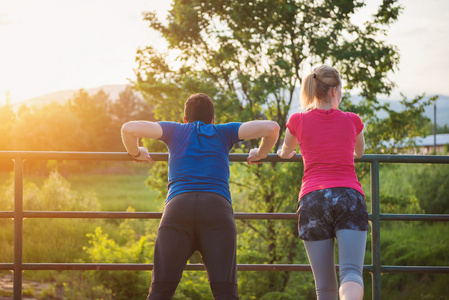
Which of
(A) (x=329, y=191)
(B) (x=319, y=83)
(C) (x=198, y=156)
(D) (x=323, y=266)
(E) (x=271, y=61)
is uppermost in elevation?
(E) (x=271, y=61)

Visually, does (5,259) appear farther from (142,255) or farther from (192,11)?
(192,11)

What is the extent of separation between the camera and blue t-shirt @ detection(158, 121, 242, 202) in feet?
8.87

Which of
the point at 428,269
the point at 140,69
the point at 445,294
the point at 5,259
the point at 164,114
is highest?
the point at 140,69

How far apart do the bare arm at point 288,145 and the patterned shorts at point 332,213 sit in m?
0.39

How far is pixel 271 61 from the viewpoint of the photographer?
1205cm

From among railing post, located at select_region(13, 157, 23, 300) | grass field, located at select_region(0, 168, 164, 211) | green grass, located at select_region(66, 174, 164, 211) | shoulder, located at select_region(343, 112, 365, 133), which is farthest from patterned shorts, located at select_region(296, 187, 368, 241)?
green grass, located at select_region(66, 174, 164, 211)

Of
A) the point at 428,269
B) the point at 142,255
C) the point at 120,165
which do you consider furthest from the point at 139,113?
the point at 428,269

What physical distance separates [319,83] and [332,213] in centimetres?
66

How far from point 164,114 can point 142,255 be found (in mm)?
4344

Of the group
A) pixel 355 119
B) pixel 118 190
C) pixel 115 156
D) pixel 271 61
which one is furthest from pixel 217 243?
pixel 118 190

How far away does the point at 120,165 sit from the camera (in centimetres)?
5369

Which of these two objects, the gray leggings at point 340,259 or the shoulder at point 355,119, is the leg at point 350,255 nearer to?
the gray leggings at point 340,259

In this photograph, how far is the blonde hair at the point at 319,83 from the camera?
8.82ft

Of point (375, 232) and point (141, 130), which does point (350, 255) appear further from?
point (141, 130)
